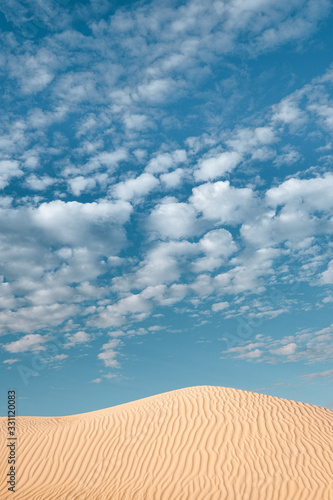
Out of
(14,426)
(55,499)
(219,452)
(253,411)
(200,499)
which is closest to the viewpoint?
(200,499)

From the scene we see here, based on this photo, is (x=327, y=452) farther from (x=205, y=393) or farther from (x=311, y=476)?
(x=205, y=393)

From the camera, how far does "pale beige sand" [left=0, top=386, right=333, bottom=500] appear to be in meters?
12.2

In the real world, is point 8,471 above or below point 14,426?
below

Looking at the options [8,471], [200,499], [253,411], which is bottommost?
[200,499]

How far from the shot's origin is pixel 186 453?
1379 centimetres

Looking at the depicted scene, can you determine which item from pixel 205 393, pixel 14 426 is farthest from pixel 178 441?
pixel 14 426

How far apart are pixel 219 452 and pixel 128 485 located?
3.19 meters

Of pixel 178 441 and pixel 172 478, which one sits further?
pixel 178 441

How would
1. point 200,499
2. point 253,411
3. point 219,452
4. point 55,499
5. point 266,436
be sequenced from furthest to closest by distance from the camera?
point 253,411 < point 266,436 < point 219,452 < point 55,499 < point 200,499

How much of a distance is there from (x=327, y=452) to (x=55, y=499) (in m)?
9.12

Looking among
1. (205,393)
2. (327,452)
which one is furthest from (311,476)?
(205,393)

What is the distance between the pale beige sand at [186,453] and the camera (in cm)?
1220

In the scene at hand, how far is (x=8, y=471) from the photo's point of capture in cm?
1451

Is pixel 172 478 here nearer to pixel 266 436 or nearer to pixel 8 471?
pixel 266 436
